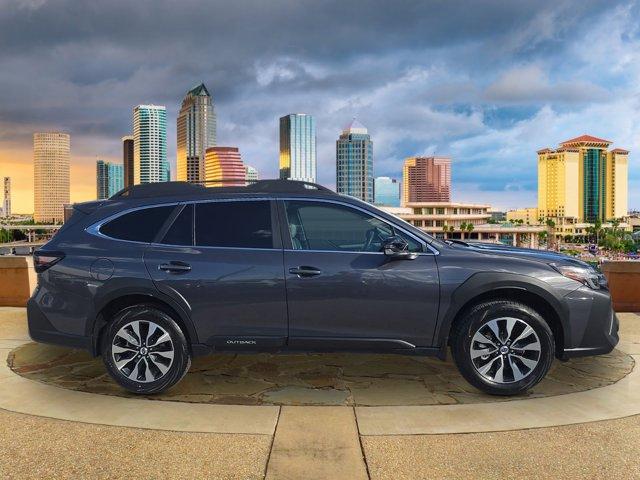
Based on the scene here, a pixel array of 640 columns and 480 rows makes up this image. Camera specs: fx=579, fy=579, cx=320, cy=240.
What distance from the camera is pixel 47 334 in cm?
486

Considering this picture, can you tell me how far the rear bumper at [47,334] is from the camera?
4742 mm

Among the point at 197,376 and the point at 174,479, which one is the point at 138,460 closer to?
the point at 174,479

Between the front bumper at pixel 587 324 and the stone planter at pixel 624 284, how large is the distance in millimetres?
4231

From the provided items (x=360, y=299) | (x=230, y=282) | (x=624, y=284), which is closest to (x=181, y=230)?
(x=230, y=282)

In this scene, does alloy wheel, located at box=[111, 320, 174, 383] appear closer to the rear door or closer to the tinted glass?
the rear door

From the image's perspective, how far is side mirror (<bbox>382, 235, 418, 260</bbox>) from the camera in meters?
4.40

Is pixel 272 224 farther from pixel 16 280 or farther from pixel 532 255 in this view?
pixel 16 280

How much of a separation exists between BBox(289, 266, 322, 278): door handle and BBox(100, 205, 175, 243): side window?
47.2 inches

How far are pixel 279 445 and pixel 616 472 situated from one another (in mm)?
1972

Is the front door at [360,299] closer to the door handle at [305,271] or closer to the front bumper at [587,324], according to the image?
the door handle at [305,271]

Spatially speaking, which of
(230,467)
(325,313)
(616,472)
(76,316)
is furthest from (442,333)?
(76,316)

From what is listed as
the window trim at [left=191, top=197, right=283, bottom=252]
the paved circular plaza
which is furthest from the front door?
the paved circular plaza

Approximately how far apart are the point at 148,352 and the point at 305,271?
1.42 meters

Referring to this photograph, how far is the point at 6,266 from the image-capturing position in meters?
9.04
